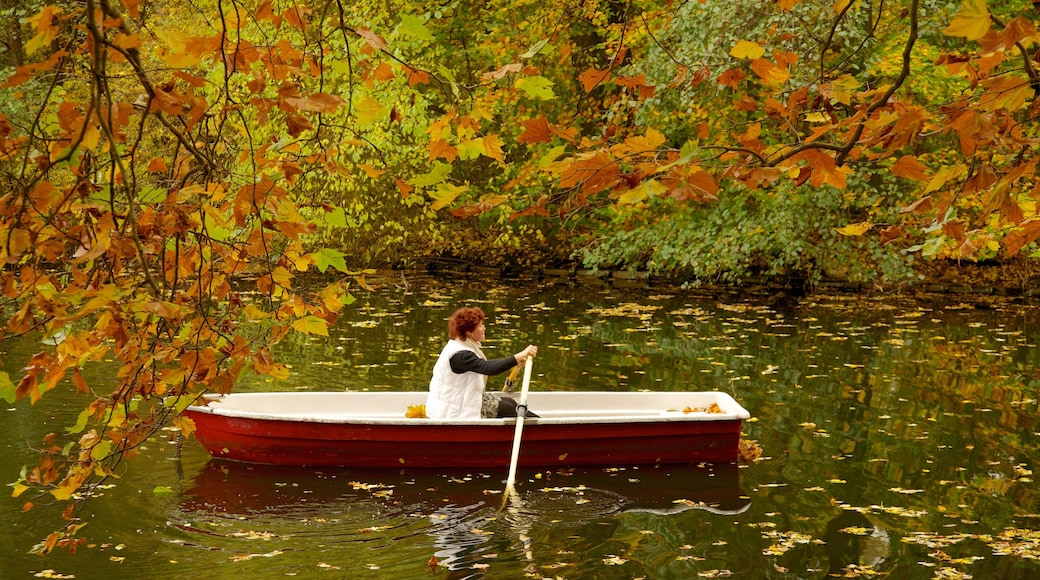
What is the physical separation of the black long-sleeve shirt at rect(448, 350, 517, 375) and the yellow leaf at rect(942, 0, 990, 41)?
20.5 feet

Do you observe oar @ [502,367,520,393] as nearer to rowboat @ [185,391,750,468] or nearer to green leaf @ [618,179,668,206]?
rowboat @ [185,391,750,468]

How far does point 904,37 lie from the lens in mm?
16312

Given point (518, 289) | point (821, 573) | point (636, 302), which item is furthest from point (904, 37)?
point (821, 573)

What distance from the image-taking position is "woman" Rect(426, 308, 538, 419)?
28.0ft

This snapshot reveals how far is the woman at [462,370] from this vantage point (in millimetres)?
8539

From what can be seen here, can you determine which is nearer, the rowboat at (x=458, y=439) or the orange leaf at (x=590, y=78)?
the orange leaf at (x=590, y=78)

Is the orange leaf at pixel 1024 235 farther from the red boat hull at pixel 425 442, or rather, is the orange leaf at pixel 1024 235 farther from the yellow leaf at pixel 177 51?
the red boat hull at pixel 425 442

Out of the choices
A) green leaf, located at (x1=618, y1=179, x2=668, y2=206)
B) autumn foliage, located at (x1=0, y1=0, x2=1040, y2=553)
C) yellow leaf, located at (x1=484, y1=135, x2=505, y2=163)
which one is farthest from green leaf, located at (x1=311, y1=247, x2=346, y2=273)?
green leaf, located at (x1=618, y1=179, x2=668, y2=206)

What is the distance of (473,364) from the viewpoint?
27.9ft

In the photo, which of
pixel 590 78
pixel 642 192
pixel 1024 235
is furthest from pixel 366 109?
pixel 1024 235

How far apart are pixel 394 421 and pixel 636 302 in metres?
11.2

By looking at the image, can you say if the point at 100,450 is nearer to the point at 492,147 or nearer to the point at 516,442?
the point at 492,147

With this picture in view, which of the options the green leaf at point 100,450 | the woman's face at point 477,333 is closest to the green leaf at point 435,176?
the green leaf at point 100,450

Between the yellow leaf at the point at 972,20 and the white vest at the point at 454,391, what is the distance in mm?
6397
